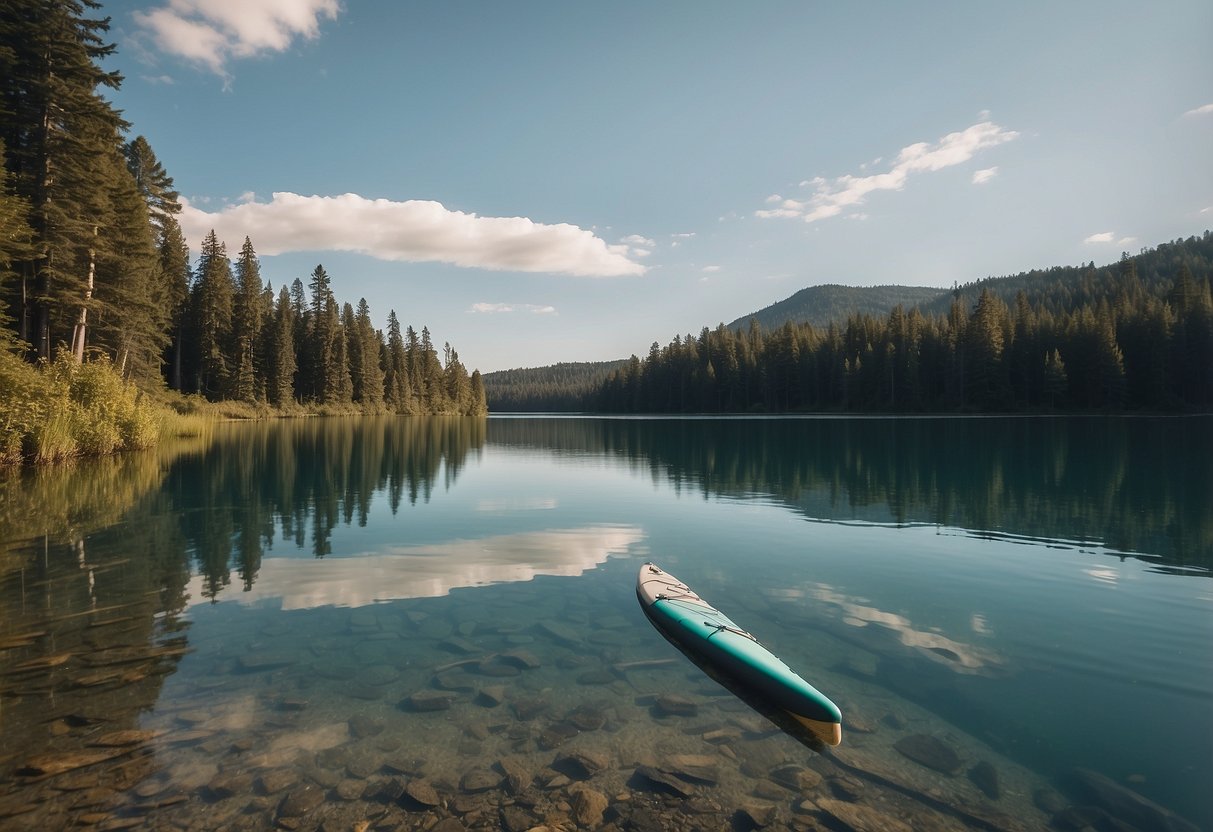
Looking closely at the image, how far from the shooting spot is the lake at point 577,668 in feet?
17.8

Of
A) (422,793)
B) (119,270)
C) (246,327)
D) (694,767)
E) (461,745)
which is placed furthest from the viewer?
(246,327)

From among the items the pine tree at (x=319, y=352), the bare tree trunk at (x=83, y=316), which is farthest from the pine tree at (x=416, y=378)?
the bare tree trunk at (x=83, y=316)

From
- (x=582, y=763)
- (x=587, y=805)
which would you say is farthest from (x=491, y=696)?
(x=587, y=805)

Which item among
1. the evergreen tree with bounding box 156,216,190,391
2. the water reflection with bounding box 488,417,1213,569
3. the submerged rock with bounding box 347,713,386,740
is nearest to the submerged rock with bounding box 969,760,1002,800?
the submerged rock with bounding box 347,713,386,740

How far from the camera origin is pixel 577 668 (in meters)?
8.18

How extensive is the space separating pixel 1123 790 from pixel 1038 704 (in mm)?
1696

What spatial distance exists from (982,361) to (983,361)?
151mm

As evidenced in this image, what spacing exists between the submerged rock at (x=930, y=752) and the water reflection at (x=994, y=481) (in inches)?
437

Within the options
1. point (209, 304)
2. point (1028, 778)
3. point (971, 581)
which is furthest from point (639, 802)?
point (209, 304)

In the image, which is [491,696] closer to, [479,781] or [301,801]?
[479,781]

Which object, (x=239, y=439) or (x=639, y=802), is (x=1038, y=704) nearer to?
(x=639, y=802)

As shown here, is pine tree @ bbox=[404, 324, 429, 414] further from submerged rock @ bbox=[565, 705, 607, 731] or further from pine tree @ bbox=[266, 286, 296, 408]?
submerged rock @ bbox=[565, 705, 607, 731]

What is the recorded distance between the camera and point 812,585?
39.2ft

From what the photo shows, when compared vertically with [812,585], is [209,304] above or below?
above
